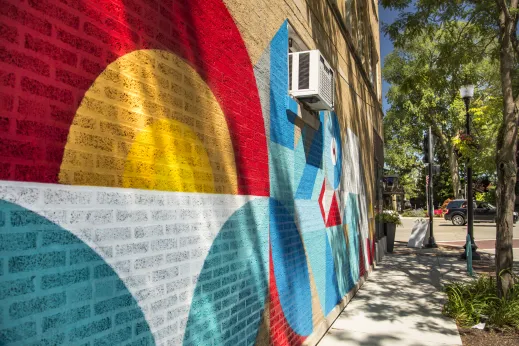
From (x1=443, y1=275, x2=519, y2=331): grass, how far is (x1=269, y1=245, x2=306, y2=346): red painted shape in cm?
325

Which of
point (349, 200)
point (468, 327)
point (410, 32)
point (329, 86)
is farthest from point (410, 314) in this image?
point (410, 32)

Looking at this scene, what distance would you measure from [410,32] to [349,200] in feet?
12.7

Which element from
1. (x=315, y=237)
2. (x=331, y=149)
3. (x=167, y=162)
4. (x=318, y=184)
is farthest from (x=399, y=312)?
(x=167, y=162)

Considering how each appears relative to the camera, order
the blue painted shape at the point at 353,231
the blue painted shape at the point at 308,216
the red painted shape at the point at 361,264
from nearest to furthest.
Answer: the blue painted shape at the point at 308,216 < the blue painted shape at the point at 353,231 < the red painted shape at the point at 361,264

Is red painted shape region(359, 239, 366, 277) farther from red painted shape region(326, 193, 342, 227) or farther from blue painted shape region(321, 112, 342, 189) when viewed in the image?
blue painted shape region(321, 112, 342, 189)

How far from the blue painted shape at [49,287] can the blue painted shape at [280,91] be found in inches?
104

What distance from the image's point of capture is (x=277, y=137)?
14.7 ft

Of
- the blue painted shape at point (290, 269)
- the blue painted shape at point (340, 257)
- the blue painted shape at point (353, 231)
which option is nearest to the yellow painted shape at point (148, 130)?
the blue painted shape at point (290, 269)

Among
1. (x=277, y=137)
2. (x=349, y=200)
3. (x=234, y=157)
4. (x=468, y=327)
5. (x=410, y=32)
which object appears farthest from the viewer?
(x=410, y=32)

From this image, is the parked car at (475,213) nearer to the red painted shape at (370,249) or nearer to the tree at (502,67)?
the red painted shape at (370,249)

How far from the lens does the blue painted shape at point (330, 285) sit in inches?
249

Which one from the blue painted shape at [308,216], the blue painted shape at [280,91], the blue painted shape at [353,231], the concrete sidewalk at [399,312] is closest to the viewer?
the blue painted shape at [280,91]

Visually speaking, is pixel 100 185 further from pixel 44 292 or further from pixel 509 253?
pixel 509 253

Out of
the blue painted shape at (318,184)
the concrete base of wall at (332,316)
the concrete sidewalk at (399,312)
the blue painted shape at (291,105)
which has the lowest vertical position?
the concrete sidewalk at (399,312)
